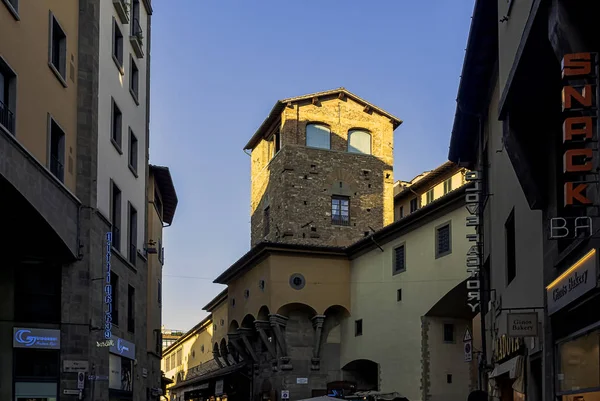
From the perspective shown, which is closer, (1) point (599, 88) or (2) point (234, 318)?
(1) point (599, 88)

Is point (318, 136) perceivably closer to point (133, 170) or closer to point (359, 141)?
point (359, 141)

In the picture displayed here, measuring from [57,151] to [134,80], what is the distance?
1021cm

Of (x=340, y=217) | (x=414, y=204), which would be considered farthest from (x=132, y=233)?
(x=414, y=204)

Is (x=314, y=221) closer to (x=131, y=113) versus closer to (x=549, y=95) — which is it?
(x=131, y=113)

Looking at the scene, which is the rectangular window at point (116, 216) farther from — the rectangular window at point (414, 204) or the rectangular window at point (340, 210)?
the rectangular window at point (414, 204)

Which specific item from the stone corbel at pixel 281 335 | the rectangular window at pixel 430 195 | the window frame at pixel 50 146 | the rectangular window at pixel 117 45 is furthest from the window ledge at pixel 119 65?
the rectangular window at pixel 430 195

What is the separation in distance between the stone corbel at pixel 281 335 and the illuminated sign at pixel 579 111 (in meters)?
30.4

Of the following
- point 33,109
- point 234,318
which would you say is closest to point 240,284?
point 234,318

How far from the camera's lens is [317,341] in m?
38.9

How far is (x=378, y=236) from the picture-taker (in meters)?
36.8

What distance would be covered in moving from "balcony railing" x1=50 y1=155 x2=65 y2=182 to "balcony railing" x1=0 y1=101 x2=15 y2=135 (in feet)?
9.22

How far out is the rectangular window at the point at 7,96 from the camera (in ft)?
60.7

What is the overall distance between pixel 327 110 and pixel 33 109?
27.4m

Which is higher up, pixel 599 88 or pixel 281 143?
pixel 281 143
